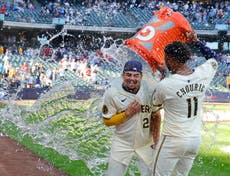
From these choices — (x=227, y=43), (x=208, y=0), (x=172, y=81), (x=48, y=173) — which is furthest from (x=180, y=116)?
(x=208, y=0)

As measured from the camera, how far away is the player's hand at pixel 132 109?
510 cm

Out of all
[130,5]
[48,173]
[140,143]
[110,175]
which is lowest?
[48,173]

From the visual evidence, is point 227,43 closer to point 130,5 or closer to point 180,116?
point 130,5

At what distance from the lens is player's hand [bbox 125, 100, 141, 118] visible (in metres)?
5.10

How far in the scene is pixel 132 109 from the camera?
201 inches

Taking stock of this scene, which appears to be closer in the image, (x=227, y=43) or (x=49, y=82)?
(x=49, y=82)

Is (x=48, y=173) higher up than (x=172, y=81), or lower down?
lower down

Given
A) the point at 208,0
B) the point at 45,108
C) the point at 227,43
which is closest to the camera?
the point at 45,108

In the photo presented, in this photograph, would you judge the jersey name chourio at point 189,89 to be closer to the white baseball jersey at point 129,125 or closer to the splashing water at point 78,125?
the white baseball jersey at point 129,125

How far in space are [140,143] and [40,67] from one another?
19.9 metres

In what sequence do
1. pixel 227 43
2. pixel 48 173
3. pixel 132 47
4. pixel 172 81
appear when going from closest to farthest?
pixel 172 81
pixel 132 47
pixel 48 173
pixel 227 43

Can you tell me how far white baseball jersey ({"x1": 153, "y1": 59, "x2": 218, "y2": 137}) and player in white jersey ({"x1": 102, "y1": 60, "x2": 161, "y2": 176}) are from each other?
298mm

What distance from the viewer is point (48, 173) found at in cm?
827

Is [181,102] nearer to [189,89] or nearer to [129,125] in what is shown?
[189,89]
